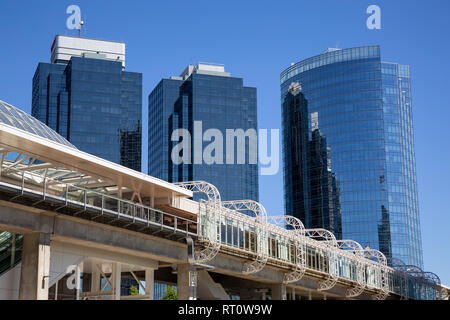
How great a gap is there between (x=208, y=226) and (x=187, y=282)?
187 inches

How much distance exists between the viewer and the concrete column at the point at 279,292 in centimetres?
6725

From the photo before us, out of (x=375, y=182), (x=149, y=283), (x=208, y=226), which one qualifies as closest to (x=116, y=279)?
(x=149, y=283)

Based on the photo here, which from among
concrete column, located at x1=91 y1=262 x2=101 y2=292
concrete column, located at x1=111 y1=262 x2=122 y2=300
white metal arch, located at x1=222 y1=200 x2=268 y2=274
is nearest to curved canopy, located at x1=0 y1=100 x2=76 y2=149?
concrete column, located at x1=111 y1=262 x2=122 y2=300

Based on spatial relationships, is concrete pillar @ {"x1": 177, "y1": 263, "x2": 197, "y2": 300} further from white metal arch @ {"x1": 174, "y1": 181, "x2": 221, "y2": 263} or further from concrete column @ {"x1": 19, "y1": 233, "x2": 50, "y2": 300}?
concrete column @ {"x1": 19, "y1": 233, "x2": 50, "y2": 300}

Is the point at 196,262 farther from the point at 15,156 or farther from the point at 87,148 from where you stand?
the point at 87,148

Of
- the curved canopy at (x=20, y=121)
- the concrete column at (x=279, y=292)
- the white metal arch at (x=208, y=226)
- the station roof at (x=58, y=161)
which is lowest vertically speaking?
the concrete column at (x=279, y=292)

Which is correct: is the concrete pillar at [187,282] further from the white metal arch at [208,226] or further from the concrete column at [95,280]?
the concrete column at [95,280]

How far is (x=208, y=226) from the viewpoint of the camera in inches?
2156

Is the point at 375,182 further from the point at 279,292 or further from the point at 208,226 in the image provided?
the point at 208,226

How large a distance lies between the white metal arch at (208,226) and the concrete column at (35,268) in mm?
15618

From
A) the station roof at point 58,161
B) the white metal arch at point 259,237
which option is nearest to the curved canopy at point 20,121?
the station roof at point 58,161

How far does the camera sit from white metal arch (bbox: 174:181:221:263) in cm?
5362

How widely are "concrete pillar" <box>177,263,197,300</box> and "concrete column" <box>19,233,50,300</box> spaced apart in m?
15.6

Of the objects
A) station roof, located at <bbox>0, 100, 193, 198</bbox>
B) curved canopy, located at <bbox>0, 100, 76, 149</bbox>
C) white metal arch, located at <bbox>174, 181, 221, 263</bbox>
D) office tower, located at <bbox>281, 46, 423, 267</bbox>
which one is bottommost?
white metal arch, located at <bbox>174, 181, 221, 263</bbox>
